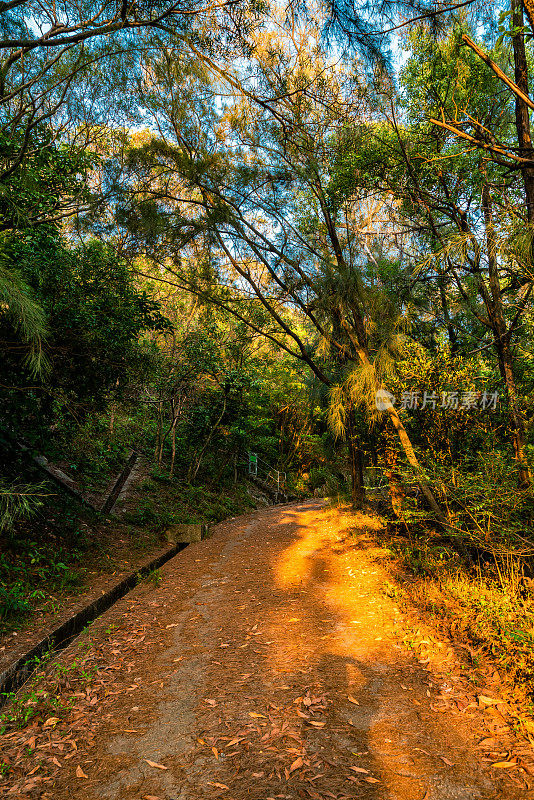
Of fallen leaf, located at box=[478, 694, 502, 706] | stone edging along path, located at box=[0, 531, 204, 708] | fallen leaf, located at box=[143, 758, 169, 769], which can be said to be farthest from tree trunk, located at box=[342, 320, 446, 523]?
stone edging along path, located at box=[0, 531, 204, 708]

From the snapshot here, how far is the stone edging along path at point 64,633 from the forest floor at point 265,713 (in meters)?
0.16

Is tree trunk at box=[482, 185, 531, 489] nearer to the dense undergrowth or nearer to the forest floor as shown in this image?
the dense undergrowth

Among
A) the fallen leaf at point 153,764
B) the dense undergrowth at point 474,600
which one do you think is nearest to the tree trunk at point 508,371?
the dense undergrowth at point 474,600

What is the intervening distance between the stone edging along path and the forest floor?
165 millimetres

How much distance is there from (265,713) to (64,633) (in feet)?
8.03

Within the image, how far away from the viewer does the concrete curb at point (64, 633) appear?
3.20 meters

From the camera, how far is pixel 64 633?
4.07 metres

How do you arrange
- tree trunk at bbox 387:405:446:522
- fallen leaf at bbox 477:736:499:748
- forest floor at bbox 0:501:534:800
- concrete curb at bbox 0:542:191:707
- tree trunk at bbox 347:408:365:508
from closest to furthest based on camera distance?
1. forest floor at bbox 0:501:534:800
2. fallen leaf at bbox 477:736:499:748
3. concrete curb at bbox 0:542:191:707
4. tree trunk at bbox 387:405:446:522
5. tree trunk at bbox 347:408:365:508

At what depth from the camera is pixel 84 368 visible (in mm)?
5914

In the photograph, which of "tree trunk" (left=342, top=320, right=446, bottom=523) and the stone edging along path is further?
"tree trunk" (left=342, top=320, right=446, bottom=523)

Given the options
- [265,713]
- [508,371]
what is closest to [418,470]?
[508,371]

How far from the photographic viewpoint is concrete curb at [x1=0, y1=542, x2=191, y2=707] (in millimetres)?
3201

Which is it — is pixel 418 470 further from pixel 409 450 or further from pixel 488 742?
pixel 488 742

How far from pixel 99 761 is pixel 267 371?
1604 cm
